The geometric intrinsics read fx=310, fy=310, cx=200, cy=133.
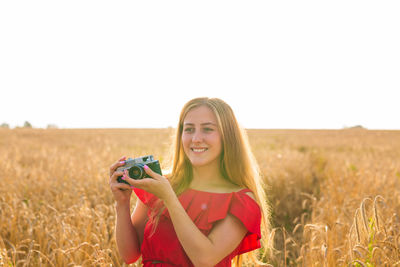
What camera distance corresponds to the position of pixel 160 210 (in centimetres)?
180

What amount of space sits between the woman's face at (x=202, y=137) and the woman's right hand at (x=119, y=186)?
39 cm

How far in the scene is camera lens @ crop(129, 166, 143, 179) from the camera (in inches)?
61.4

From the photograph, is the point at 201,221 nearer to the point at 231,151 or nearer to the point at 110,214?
the point at 231,151

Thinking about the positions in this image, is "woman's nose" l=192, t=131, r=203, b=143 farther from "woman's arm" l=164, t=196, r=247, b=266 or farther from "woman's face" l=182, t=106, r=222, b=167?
"woman's arm" l=164, t=196, r=247, b=266

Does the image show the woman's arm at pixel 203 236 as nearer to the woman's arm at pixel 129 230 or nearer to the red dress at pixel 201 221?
the red dress at pixel 201 221

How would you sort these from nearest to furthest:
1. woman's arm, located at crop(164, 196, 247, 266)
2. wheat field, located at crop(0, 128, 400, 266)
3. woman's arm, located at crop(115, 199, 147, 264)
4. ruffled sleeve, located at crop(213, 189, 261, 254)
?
woman's arm, located at crop(164, 196, 247, 266)
ruffled sleeve, located at crop(213, 189, 261, 254)
woman's arm, located at crop(115, 199, 147, 264)
wheat field, located at crop(0, 128, 400, 266)

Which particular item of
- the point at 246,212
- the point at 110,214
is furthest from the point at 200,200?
the point at 110,214

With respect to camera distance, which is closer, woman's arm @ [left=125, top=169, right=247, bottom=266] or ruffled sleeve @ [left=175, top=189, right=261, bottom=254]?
woman's arm @ [left=125, top=169, right=247, bottom=266]

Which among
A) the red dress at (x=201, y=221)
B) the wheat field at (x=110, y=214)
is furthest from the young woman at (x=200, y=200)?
the wheat field at (x=110, y=214)

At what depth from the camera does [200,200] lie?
1.77 metres

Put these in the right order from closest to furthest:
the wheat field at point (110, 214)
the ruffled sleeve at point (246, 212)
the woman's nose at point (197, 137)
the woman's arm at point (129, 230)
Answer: the ruffled sleeve at point (246, 212) → the woman's nose at point (197, 137) → the woman's arm at point (129, 230) → the wheat field at point (110, 214)

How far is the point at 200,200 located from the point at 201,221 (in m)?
0.12

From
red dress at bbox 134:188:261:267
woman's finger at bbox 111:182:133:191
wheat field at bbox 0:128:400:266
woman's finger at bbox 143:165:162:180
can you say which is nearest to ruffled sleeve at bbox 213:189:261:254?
red dress at bbox 134:188:261:267

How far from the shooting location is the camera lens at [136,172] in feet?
5.12
